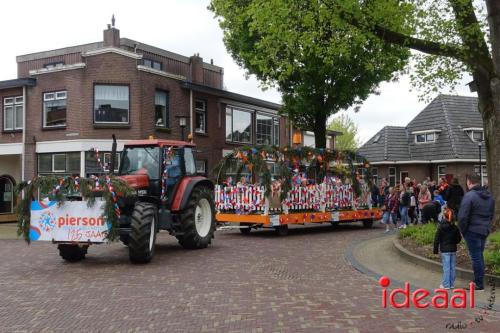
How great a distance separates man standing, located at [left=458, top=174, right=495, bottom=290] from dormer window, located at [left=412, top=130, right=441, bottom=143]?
34529 mm

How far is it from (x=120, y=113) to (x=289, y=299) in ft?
55.5

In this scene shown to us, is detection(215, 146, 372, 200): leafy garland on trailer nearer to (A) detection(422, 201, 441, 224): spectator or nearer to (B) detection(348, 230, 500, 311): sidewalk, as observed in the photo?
(A) detection(422, 201, 441, 224): spectator

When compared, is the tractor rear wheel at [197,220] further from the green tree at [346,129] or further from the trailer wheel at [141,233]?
the green tree at [346,129]

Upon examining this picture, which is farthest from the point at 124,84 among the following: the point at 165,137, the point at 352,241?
the point at 352,241

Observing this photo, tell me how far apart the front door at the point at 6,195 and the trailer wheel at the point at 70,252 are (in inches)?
553

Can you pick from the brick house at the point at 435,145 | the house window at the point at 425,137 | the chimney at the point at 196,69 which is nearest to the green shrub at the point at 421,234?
the chimney at the point at 196,69

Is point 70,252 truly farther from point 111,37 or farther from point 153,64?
point 153,64

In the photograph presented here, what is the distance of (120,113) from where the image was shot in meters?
23.1

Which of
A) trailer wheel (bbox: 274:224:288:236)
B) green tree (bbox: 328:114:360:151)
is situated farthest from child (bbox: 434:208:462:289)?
green tree (bbox: 328:114:360:151)

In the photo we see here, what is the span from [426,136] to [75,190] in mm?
35902

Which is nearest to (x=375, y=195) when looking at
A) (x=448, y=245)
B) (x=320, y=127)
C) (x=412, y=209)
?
(x=412, y=209)

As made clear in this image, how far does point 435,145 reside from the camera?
41.1m

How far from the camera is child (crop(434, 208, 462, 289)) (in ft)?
28.2

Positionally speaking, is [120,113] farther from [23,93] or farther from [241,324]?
[241,324]
